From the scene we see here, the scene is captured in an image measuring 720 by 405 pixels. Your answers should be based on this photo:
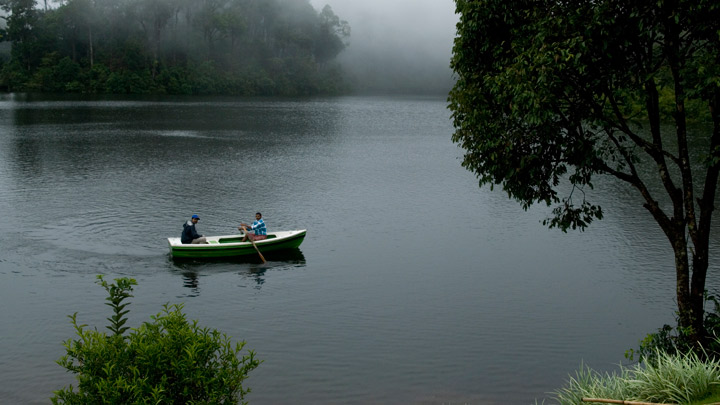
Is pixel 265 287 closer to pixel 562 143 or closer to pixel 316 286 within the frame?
pixel 316 286

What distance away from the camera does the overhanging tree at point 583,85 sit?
13.7 m

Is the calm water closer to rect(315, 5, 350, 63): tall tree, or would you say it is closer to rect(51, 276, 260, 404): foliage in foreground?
rect(51, 276, 260, 404): foliage in foreground

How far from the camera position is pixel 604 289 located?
26031mm

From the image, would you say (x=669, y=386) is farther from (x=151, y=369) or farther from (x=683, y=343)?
(x=151, y=369)

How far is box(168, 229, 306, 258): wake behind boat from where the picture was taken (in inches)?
1102

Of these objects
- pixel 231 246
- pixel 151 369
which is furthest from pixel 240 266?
pixel 151 369

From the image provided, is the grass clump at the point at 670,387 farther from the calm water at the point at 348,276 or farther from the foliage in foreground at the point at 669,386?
the calm water at the point at 348,276

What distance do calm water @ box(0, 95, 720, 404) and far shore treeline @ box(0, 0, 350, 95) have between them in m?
93.0

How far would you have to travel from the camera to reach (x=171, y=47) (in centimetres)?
15912

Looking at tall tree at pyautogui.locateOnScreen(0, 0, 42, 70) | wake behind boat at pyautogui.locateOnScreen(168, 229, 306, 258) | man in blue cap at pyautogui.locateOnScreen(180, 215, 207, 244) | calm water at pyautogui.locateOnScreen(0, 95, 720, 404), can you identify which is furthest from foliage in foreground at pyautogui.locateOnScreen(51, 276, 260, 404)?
tall tree at pyautogui.locateOnScreen(0, 0, 42, 70)

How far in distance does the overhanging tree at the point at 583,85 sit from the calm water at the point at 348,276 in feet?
19.6

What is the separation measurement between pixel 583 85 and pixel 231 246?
1745 cm

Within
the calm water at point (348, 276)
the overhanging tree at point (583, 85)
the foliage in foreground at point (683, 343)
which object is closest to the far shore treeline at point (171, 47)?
the calm water at point (348, 276)

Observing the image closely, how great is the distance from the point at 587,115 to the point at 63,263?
21.9 meters
